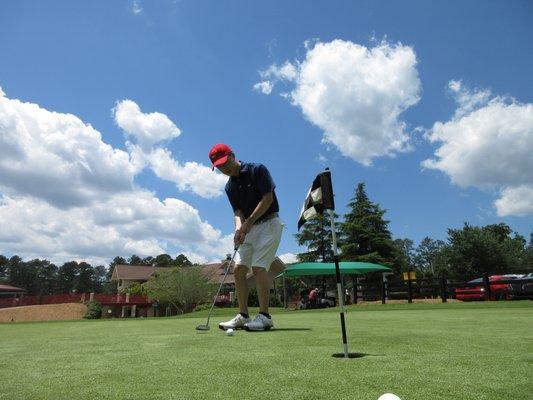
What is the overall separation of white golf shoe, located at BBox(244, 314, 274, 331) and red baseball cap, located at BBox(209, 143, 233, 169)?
1917 mm

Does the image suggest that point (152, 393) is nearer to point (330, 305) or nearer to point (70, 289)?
point (330, 305)

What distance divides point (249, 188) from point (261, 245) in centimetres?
76

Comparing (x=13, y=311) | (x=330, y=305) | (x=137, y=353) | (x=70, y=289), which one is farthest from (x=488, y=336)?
(x=70, y=289)

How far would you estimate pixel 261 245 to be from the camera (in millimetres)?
5227

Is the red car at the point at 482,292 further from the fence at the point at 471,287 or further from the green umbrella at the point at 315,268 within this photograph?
the green umbrella at the point at 315,268

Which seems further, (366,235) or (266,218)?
(366,235)

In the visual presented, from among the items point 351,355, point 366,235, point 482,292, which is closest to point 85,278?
point 366,235

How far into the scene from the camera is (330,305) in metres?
29.5

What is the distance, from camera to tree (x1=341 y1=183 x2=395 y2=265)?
169 feet

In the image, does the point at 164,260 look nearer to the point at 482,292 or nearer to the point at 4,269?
the point at 4,269

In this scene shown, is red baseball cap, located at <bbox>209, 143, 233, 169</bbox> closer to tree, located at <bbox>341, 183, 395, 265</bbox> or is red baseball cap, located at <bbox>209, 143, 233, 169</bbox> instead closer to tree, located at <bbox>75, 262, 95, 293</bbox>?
tree, located at <bbox>341, 183, 395, 265</bbox>

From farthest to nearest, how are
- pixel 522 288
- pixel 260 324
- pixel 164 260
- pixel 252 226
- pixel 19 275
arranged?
pixel 19 275 < pixel 164 260 < pixel 522 288 < pixel 252 226 < pixel 260 324

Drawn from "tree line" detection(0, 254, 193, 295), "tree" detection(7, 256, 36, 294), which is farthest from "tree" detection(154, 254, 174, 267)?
"tree" detection(7, 256, 36, 294)

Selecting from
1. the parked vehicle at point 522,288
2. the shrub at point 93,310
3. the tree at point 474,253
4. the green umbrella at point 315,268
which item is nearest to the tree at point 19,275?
the shrub at point 93,310
